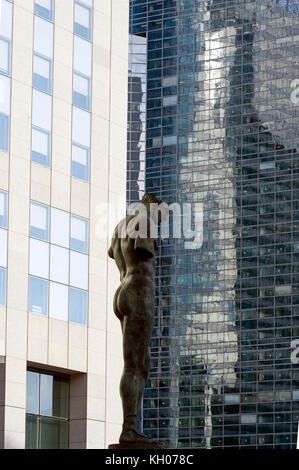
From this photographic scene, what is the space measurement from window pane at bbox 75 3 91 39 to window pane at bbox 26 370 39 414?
1382cm

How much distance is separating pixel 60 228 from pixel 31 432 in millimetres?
7509

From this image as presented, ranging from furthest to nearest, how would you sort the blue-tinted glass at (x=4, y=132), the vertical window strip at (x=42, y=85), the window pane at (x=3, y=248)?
1. the vertical window strip at (x=42, y=85)
2. the blue-tinted glass at (x=4, y=132)
3. the window pane at (x=3, y=248)

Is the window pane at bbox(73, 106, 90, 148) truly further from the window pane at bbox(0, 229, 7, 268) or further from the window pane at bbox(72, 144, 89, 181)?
the window pane at bbox(0, 229, 7, 268)

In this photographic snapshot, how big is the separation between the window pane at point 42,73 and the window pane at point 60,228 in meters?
4.67

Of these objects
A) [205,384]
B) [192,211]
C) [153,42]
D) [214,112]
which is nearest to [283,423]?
[205,384]

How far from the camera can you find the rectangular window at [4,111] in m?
44.3

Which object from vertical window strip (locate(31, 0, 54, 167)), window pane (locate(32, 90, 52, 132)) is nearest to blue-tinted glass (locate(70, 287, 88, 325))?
vertical window strip (locate(31, 0, 54, 167))


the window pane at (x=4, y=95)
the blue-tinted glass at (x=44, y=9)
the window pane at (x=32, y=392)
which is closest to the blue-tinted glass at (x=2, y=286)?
the window pane at (x=32, y=392)

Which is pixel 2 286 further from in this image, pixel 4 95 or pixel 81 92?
pixel 81 92

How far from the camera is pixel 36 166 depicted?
4584cm

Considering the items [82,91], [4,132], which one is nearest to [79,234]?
[4,132]

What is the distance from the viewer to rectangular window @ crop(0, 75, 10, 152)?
4428 centimetres

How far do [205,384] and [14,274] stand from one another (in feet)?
376

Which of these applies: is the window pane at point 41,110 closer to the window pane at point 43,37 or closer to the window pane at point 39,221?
the window pane at point 43,37
